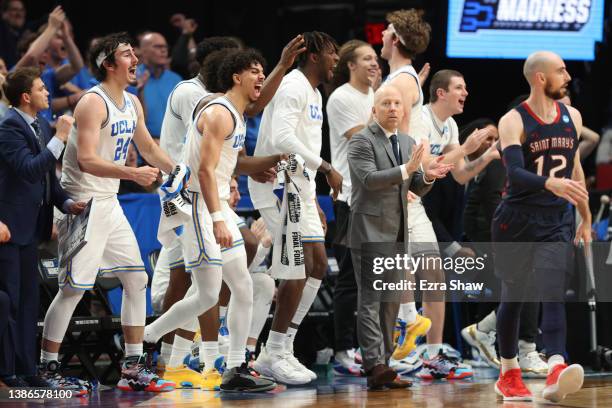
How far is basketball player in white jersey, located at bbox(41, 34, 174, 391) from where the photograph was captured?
19.9 ft

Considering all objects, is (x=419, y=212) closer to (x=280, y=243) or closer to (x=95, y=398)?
(x=280, y=243)

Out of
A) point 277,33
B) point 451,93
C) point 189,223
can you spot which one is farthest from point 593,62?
point 189,223

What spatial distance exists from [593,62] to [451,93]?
475 centimetres

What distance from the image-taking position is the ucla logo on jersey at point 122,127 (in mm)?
6191

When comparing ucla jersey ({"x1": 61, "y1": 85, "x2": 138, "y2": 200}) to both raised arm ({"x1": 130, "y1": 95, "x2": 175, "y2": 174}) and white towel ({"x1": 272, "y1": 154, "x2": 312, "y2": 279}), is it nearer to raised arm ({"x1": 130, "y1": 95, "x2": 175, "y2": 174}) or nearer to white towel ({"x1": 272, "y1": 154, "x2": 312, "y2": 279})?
raised arm ({"x1": 130, "y1": 95, "x2": 175, "y2": 174})

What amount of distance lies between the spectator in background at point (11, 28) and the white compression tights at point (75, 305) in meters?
3.89

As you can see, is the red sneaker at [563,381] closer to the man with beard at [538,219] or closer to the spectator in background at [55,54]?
the man with beard at [538,219]

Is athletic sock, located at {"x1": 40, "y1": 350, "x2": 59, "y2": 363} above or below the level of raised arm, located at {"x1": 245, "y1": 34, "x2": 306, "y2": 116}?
below

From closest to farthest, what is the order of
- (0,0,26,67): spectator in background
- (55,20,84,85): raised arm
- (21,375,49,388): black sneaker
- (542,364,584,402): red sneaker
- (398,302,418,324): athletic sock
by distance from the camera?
(542,364,584,402): red sneaker, (21,375,49,388): black sneaker, (398,302,418,324): athletic sock, (55,20,84,85): raised arm, (0,0,26,67): spectator in background

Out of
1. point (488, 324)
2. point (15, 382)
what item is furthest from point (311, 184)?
point (15, 382)

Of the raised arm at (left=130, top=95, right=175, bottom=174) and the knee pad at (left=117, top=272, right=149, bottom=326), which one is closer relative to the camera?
the knee pad at (left=117, top=272, right=149, bottom=326)

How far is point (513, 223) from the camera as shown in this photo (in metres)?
5.93

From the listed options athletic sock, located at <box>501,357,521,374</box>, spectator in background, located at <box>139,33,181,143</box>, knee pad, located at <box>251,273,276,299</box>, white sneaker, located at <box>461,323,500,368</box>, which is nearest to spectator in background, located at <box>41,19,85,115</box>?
spectator in background, located at <box>139,33,181,143</box>

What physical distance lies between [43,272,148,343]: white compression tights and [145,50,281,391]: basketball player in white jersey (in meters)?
0.14
